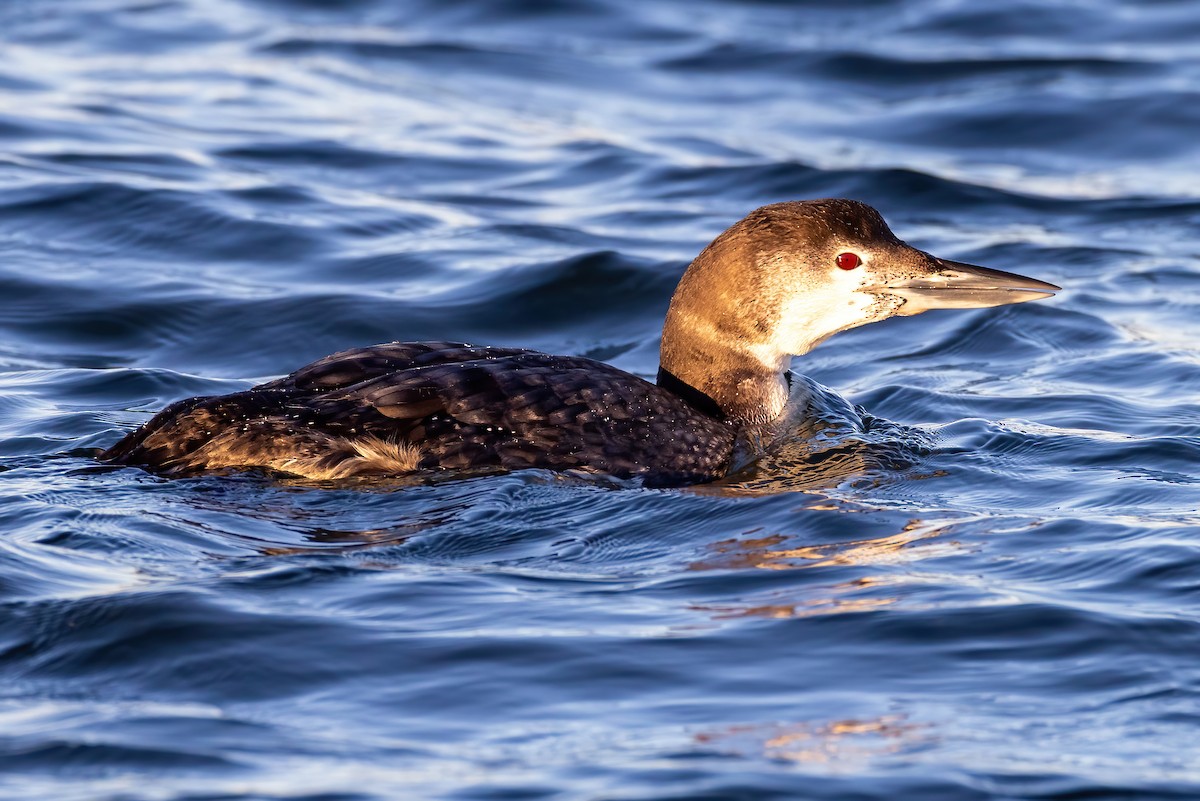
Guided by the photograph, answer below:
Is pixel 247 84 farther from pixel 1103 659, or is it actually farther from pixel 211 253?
pixel 1103 659

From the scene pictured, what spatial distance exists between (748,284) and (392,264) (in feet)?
11.2

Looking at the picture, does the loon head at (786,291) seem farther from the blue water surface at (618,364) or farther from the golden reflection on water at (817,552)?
the golden reflection on water at (817,552)

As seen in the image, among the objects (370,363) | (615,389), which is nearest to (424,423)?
(370,363)

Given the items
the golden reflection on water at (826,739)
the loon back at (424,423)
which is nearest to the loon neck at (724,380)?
the loon back at (424,423)

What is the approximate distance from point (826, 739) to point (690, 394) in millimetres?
2678

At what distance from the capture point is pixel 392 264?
9430mm

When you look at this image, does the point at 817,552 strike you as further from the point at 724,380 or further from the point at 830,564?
the point at 724,380

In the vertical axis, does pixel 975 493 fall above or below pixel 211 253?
below

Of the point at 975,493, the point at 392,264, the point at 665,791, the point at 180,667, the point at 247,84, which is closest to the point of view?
the point at 665,791

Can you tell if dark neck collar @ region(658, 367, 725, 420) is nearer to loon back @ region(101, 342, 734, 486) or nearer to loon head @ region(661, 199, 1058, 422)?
loon head @ region(661, 199, 1058, 422)

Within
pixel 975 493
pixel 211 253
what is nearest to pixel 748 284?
pixel 975 493

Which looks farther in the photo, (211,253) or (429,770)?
(211,253)

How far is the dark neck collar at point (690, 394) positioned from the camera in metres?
6.54

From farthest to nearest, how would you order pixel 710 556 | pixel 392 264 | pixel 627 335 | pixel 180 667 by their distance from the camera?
pixel 392 264 < pixel 627 335 < pixel 710 556 < pixel 180 667
